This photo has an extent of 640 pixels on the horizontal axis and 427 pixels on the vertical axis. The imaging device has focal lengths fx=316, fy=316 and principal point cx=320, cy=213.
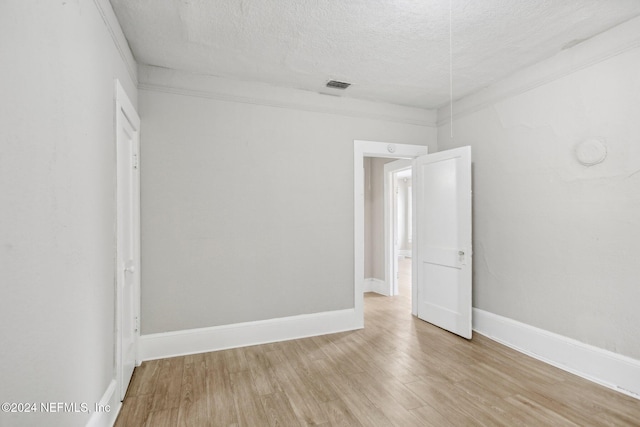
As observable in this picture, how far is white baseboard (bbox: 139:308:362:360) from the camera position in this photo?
2.96 meters

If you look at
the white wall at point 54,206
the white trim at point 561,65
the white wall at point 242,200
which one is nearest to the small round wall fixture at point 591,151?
the white trim at point 561,65

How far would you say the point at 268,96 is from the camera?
338cm

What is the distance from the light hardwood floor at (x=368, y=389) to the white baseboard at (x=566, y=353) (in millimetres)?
96

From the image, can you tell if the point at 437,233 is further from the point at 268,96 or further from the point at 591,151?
the point at 268,96

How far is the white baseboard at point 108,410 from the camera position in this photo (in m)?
1.72

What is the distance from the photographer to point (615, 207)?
2.44m

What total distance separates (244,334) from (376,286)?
2843 mm

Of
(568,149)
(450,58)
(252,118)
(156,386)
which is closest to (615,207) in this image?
A: (568,149)

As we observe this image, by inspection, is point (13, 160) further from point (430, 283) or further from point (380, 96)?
point (430, 283)

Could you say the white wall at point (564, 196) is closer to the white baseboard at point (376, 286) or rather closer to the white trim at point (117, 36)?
the white baseboard at point (376, 286)

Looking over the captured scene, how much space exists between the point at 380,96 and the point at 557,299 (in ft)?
8.99

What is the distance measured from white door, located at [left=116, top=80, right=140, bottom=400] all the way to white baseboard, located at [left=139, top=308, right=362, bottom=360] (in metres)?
0.22

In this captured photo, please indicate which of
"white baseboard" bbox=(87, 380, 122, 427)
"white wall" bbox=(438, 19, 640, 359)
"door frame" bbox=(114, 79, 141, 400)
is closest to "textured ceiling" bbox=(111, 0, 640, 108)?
"white wall" bbox=(438, 19, 640, 359)

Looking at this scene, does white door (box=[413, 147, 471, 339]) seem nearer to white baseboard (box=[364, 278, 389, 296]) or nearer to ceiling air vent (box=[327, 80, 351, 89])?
white baseboard (box=[364, 278, 389, 296])
